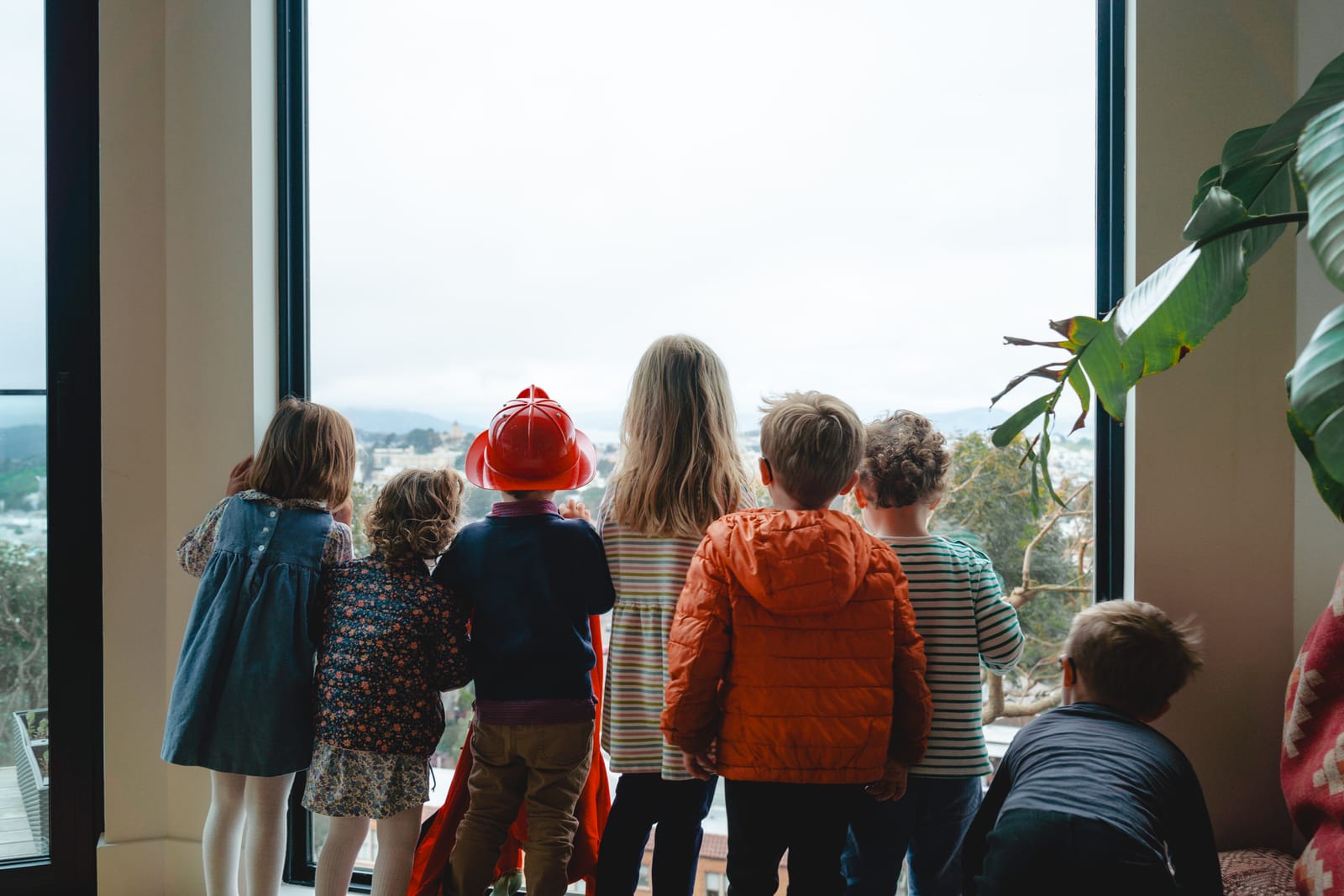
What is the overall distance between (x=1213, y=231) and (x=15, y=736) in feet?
9.64

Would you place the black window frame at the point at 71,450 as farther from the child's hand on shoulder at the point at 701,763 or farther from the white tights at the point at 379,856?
the child's hand on shoulder at the point at 701,763

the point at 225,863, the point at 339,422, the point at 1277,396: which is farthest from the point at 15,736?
A: the point at 1277,396

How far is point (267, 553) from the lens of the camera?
1.78 meters

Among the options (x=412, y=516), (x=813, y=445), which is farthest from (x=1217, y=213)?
(x=412, y=516)

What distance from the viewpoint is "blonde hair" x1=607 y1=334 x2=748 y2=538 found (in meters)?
1.69

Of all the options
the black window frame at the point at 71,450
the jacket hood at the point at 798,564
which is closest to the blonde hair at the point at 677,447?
the jacket hood at the point at 798,564

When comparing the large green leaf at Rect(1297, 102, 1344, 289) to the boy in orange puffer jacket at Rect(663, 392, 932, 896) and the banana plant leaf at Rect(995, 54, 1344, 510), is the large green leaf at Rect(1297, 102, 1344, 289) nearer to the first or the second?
the banana plant leaf at Rect(995, 54, 1344, 510)

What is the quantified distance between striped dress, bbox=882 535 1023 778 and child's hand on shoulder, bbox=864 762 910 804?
69 millimetres

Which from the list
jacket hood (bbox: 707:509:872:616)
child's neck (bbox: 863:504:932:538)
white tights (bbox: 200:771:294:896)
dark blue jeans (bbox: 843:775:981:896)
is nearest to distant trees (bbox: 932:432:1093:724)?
child's neck (bbox: 863:504:932:538)

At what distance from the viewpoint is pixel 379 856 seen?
A: 70.0 inches

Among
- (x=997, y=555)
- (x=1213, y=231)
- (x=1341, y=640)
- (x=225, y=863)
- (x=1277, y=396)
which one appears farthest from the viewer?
(x=997, y=555)

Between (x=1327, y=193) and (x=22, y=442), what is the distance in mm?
2769

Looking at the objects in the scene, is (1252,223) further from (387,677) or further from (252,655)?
(252,655)

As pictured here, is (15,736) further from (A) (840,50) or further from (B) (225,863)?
(A) (840,50)
